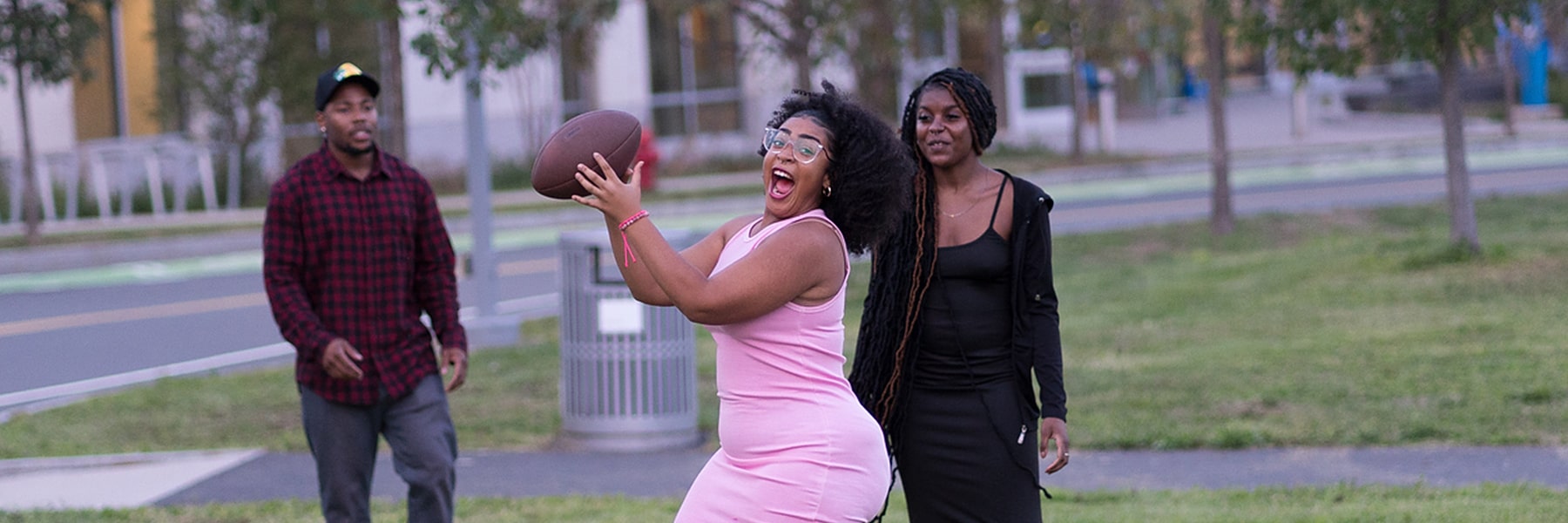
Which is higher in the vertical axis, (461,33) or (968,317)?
(461,33)

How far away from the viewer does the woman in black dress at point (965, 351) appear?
447 centimetres

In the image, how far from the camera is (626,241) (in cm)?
340

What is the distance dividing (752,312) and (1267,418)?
5.78m

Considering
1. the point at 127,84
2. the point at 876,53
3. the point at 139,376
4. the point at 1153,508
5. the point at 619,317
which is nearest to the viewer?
the point at 1153,508

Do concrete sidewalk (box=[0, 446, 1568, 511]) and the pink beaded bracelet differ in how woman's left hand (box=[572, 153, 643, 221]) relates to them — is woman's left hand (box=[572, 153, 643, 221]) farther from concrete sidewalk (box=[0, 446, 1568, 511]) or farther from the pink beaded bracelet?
concrete sidewalk (box=[0, 446, 1568, 511])

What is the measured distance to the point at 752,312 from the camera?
350 cm

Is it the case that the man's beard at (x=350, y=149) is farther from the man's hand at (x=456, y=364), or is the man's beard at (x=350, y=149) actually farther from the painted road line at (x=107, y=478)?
the painted road line at (x=107, y=478)

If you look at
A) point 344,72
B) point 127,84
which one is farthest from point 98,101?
point 344,72

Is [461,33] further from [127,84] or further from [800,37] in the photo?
[127,84]

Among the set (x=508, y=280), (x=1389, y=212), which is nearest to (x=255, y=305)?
(x=508, y=280)

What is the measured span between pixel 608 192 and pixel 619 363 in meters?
5.73

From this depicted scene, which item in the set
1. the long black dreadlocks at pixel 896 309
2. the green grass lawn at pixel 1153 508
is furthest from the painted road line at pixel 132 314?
the long black dreadlocks at pixel 896 309

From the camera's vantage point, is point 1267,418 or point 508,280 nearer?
point 1267,418

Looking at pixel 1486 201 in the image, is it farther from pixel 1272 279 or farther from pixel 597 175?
pixel 597 175
